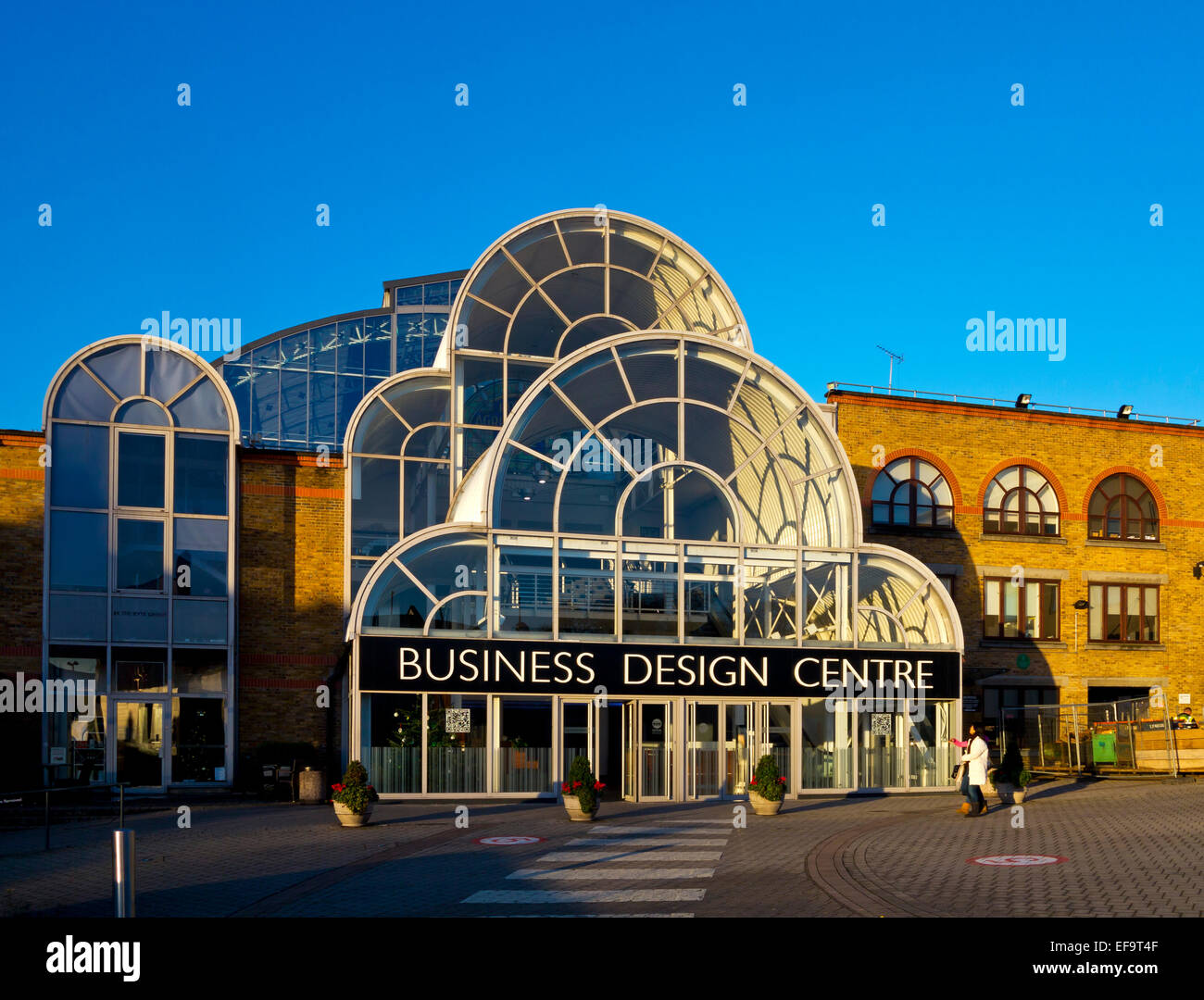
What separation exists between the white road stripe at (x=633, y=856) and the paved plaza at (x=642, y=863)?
2.1 inches

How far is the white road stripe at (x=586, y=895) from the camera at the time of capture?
1301cm

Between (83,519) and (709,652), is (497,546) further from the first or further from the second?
(83,519)

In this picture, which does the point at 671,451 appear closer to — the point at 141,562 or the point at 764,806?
the point at 764,806

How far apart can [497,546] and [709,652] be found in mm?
5240

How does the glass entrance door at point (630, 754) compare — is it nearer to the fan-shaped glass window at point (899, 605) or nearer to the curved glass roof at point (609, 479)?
the curved glass roof at point (609, 479)

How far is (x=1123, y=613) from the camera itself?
35.8 metres

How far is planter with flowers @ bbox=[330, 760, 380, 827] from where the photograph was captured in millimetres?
21109

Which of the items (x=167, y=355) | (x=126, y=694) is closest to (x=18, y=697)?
(x=126, y=694)

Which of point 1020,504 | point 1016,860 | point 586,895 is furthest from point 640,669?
point 1020,504

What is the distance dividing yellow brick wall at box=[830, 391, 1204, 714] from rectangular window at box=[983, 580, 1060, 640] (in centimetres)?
28

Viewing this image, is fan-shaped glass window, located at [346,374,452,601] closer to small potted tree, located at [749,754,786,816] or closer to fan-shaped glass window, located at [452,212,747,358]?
fan-shaped glass window, located at [452,212,747,358]

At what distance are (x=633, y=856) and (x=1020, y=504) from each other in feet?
73.4

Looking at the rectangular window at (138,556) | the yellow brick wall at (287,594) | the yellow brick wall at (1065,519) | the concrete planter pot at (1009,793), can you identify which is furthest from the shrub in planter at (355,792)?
the yellow brick wall at (1065,519)

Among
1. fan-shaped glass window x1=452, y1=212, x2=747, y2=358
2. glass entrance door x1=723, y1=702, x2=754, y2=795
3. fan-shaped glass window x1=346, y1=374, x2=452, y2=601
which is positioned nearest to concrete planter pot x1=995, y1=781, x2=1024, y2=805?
glass entrance door x1=723, y1=702, x2=754, y2=795
